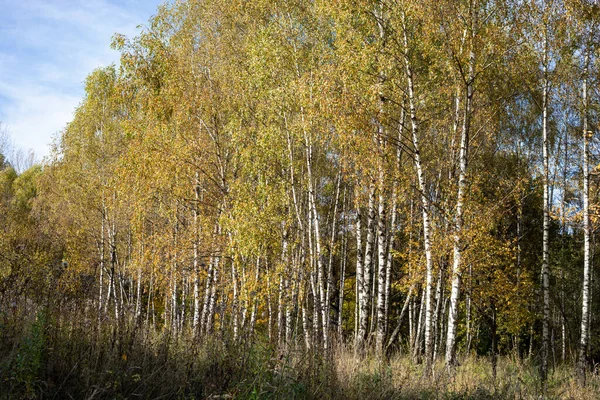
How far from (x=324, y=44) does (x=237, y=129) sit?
310 cm

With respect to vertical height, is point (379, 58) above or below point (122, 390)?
above

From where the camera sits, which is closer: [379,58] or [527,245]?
[379,58]

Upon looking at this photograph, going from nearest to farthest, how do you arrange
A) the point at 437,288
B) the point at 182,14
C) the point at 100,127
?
the point at 437,288 < the point at 182,14 < the point at 100,127

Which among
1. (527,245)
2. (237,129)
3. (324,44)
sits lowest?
(527,245)

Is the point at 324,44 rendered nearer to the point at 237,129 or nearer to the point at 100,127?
the point at 237,129

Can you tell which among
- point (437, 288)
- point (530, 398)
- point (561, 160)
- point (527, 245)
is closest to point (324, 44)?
point (437, 288)

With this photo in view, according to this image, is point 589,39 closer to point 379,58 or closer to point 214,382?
point 379,58

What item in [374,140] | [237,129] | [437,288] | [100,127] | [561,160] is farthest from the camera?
[100,127]

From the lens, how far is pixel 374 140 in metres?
11.5

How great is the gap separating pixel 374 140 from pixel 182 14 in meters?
9.14

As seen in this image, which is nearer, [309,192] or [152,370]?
[152,370]

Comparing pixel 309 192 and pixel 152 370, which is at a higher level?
pixel 309 192

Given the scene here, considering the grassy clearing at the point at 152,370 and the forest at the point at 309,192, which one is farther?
the forest at the point at 309,192

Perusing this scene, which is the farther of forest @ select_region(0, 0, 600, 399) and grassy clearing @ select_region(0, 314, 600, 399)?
forest @ select_region(0, 0, 600, 399)
